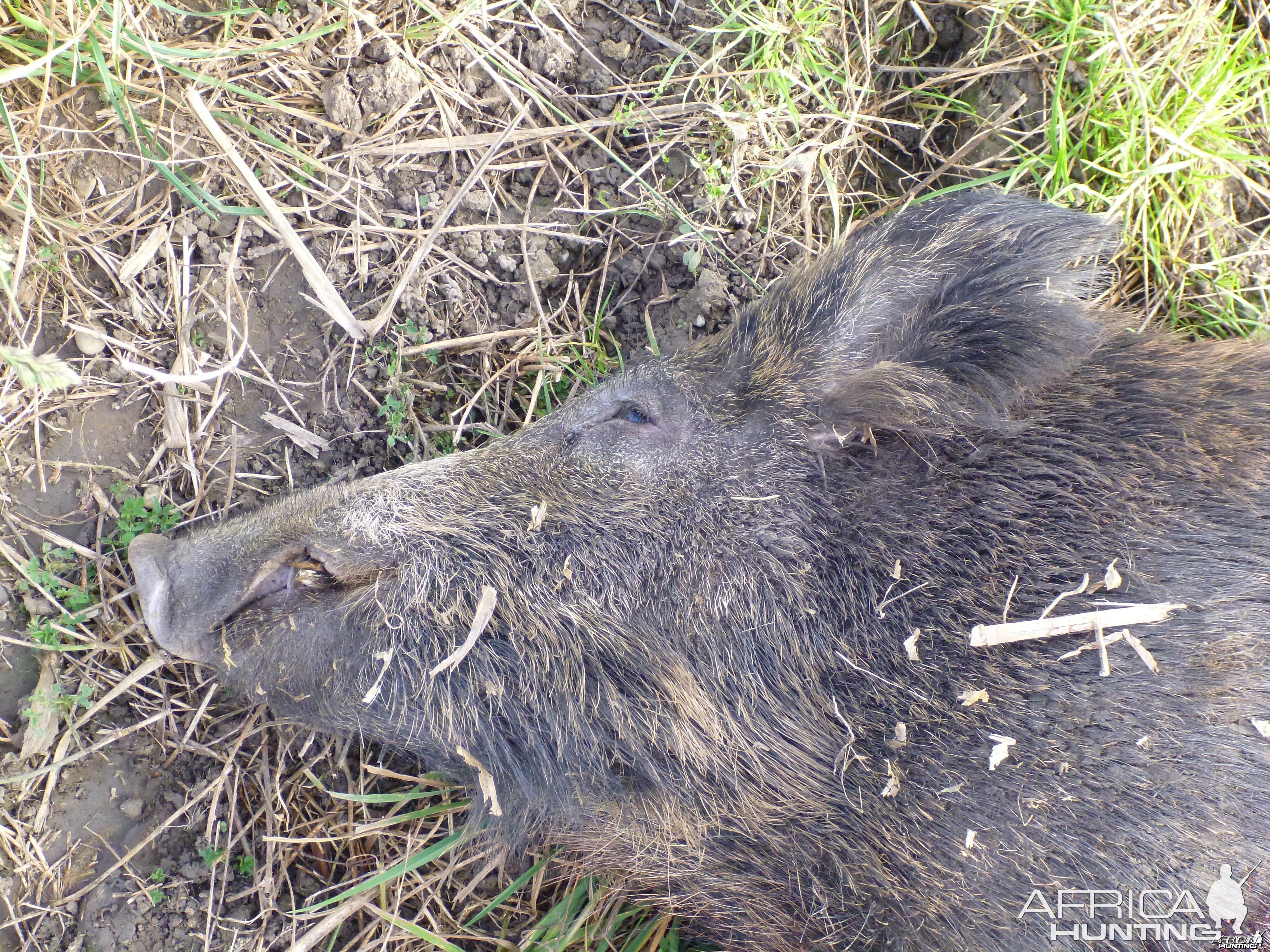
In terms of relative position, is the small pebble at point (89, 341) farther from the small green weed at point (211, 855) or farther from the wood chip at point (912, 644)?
the wood chip at point (912, 644)

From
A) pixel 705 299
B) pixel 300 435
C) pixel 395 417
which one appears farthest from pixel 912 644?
pixel 300 435

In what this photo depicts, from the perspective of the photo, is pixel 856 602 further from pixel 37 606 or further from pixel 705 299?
pixel 37 606

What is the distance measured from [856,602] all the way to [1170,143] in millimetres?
2374

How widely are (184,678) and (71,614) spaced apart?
44 centimetres

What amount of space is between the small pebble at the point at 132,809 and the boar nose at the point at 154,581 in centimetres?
70

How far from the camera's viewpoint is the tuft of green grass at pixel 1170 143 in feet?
11.4

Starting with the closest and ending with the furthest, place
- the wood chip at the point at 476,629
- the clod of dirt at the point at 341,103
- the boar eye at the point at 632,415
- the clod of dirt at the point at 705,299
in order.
Answer: 1. the wood chip at the point at 476,629
2. the boar eye at the point at 632,415
3. the clod of dirt at the point at 341,103
4. the clod of dirt at the point at 705,299

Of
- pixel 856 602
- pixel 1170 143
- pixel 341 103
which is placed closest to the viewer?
pixel 856 602

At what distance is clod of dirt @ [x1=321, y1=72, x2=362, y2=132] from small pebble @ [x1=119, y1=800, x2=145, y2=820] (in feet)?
8.63

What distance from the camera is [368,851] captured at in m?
3.40

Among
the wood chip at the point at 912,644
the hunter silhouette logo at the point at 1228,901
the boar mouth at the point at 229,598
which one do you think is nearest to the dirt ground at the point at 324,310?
the boar mouth at the point at 229,598

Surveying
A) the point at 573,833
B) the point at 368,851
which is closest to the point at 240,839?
the point at 368,851

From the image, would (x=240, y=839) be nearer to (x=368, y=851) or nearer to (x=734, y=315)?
(x=368, y=851)

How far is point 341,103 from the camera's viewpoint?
3.39 metres
